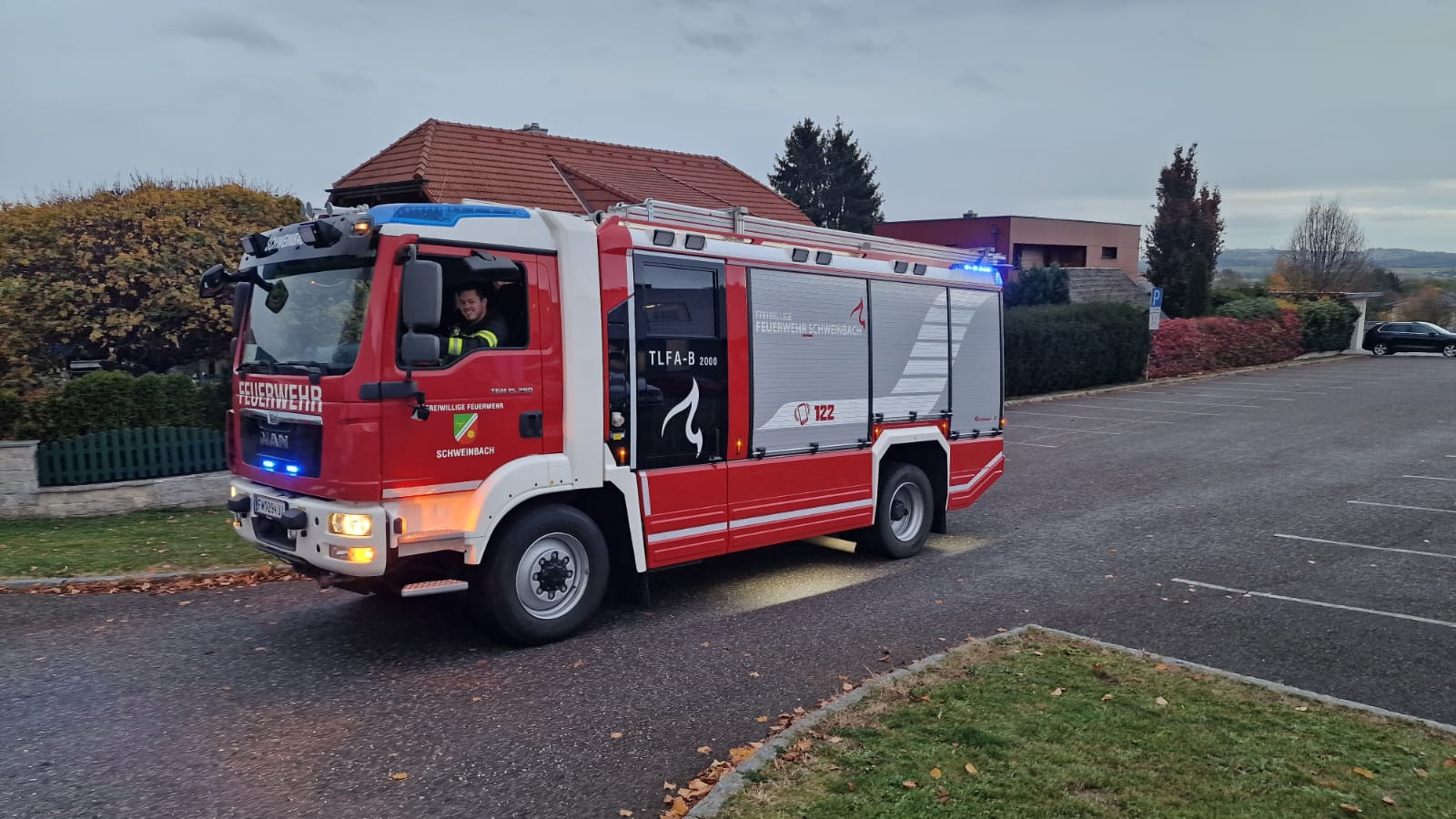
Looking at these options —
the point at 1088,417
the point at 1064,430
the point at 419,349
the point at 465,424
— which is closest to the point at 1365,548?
the point at 465,424

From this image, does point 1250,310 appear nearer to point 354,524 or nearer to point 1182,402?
point 1182,402

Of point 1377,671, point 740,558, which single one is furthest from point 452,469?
point 1377,671

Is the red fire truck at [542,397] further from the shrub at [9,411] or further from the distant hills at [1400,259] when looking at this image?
the distant hills at [1400,259]

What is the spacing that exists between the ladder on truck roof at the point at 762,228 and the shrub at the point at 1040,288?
89.6ft

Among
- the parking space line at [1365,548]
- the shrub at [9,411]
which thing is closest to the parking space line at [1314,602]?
the parking space line at [1365,548]

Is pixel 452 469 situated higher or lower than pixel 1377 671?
higher

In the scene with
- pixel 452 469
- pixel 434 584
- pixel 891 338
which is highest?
pixel 891 338

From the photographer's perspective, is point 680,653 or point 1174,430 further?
point 1174,430

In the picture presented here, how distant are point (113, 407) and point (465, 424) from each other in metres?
7.67

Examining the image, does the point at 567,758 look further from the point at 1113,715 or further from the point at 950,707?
the point at 1113,715

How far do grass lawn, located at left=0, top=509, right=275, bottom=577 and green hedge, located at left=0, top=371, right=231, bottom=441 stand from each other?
111 cm

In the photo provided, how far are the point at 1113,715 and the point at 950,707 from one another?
33.4 inches

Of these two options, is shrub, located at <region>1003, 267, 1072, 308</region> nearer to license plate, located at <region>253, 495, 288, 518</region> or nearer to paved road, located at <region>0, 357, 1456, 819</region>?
paved road, located at <region>0, 357, 1456, 819</region>

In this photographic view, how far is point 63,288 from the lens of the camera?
12172 mm
